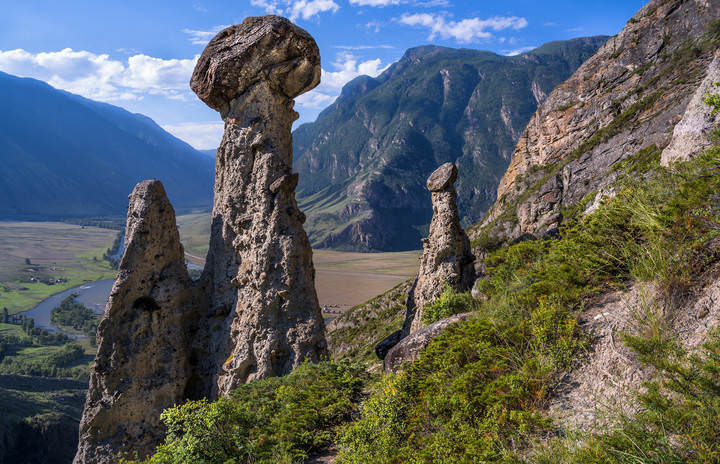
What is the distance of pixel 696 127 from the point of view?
23.7 feet

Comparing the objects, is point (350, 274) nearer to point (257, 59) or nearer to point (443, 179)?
point (443, 179)

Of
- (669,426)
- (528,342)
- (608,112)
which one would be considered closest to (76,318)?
(528,342)

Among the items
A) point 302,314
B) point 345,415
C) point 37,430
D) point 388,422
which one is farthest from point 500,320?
point 37,430

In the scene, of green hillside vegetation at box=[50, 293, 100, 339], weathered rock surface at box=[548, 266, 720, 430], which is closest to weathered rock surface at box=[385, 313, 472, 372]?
weathered rock surface at box=[548, 266, 720, 430]

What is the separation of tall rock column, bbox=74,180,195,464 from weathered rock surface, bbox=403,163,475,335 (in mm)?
8131

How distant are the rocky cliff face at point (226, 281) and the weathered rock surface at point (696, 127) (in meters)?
9.81

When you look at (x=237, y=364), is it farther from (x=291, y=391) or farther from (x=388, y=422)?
(x=388, y=422)

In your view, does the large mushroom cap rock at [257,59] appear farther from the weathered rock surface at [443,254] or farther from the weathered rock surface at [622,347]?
the weathered rock surface at [622,347]

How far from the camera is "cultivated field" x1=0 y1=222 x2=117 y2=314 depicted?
12325 cm

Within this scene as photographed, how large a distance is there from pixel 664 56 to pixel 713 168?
61703 millimetres

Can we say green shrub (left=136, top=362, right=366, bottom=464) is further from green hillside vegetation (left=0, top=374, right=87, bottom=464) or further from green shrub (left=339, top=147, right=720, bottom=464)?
green hillside vegetation (left=0, top=374, right=87, bottom=464)

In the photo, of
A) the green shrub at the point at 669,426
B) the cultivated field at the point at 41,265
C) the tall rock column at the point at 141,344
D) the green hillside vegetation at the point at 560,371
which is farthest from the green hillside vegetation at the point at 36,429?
the cultivated field at the point at 41,265

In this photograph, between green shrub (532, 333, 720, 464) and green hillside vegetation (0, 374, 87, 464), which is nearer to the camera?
green shrub (532, 333, 720, 464)

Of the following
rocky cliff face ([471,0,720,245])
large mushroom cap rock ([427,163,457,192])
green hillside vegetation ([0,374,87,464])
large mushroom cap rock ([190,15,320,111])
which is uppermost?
rocky cliff face ([471,0,720,245])
